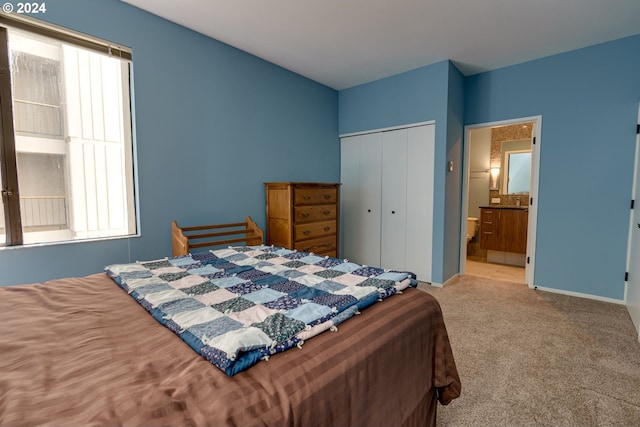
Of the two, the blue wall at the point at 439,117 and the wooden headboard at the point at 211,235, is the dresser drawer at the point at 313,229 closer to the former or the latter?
the wooden headboard at the point at 211,235

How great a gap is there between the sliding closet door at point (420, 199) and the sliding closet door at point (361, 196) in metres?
0.48

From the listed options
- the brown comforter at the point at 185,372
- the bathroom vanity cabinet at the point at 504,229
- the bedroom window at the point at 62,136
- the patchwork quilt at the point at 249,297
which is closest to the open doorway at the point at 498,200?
the bathroom vanity cabinet at the point at 504,229

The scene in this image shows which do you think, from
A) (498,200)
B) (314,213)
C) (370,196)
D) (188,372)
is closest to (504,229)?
(498,200)

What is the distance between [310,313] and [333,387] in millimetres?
283

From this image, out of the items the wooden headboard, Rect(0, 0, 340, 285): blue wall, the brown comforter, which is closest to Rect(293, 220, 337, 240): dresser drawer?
the wooden headboard

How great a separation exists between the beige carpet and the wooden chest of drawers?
1516mm

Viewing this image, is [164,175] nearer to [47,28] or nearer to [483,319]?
[47,28]

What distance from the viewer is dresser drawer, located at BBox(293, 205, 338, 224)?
331 cm

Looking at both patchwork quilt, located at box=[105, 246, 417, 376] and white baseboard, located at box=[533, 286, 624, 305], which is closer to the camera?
patchwork quilt, located at box=[105, 246, 417, 376]

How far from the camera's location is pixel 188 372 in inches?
30.6

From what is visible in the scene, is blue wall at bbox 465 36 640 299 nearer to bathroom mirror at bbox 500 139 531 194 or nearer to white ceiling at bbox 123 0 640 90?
white ceiling at bbox 123 0 640 90

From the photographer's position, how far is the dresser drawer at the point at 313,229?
3.31 metres

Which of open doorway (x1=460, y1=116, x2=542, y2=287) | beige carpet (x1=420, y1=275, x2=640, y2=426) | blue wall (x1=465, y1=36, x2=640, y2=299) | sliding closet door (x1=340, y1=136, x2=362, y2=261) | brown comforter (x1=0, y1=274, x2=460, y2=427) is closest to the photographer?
brown comforter (x1=0, y1=274, x2=460, y2=427)

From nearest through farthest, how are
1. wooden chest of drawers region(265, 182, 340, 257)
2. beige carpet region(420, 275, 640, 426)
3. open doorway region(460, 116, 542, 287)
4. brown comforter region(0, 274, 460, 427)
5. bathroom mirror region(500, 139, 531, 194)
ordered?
brown comforter region(0, 274, 460, 427) → beige carpet region(420, 275, 640, 426) → wooden chest of drawers region(265, 182, 340, 257) → open doorway region(460, 116, 542, 287) → bathroom mirror region(500, 139, 531, 194)
